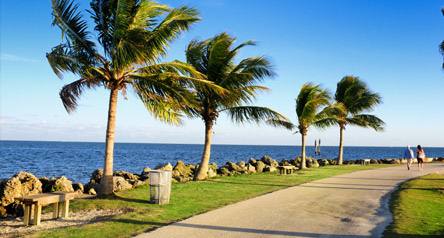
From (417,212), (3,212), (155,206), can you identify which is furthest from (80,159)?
(417,212)

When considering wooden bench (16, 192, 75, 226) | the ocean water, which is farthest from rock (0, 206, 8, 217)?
the ocean water

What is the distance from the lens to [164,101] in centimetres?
1483

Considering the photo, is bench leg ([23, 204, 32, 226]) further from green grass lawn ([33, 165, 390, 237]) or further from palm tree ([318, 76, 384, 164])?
palm tree ([318, 76, 384, 164])

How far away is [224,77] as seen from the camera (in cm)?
2014

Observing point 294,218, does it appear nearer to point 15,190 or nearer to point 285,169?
point 15,190

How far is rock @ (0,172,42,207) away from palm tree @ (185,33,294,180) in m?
6.99

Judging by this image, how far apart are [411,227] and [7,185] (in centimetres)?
1371

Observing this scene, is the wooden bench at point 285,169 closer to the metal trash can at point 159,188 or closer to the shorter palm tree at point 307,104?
the shorter palm tree at point 307,104

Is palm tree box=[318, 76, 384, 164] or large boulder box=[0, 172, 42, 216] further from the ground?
palm tree box=[318, 76, 384, 164]

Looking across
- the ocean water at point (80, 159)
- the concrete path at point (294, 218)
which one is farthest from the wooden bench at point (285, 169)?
the ocean water at point (80, 159)

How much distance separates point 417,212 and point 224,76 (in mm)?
11179

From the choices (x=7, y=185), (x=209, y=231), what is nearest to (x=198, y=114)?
(x=7, y=185)

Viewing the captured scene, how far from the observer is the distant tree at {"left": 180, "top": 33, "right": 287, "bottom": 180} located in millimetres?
19797

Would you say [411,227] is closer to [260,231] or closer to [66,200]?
[260,231]
